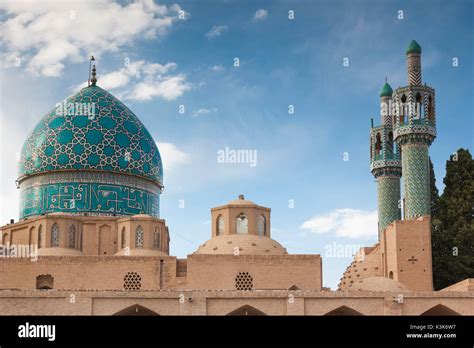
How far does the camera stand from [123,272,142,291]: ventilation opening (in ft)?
88.0

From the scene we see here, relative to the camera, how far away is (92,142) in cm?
3094

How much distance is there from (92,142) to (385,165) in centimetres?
1154

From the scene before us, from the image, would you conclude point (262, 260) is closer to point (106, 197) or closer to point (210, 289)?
point (210, 289)

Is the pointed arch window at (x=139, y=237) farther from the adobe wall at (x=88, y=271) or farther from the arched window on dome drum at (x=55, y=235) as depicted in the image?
the arched window on dome drum at (x=55, y=235)

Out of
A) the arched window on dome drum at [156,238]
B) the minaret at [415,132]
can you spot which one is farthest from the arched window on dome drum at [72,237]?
the minaret at [415,132]

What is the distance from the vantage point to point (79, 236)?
2945 cm

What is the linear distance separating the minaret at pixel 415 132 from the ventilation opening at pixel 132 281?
967cm

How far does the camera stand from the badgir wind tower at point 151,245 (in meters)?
24.8

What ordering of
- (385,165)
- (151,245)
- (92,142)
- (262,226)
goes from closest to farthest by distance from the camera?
1. (262,226)
2. (151,245)
3. (92,142)
4. (385,165)

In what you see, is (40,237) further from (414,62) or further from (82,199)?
(414,62)

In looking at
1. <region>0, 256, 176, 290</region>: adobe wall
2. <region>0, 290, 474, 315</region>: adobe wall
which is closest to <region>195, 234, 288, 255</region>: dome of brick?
<region>0, 256, 176, 290</region>: adobe wall
